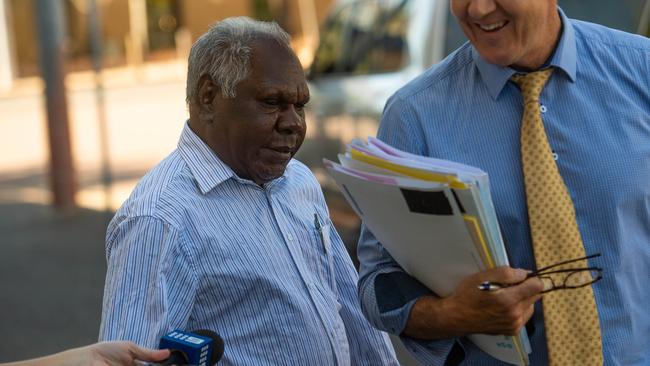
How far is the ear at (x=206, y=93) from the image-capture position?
2.65 meters

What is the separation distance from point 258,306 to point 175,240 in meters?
0.25

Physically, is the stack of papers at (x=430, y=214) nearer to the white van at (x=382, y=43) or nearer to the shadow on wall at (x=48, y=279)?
the white van at (x=382, y=43)

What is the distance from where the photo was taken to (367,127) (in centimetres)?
823

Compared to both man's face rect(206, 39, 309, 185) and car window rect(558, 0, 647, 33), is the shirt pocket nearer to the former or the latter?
man's face rect(206, 39, 309, 185)

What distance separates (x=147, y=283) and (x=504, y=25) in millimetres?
936

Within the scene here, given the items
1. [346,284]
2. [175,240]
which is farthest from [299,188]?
[175,240]

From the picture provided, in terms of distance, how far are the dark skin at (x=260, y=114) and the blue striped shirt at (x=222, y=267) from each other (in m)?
0.04

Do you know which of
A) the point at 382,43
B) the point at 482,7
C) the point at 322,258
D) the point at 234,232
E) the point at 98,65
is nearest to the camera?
the point at 482,7

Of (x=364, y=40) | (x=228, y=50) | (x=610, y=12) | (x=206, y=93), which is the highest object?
(x=228, y=50)

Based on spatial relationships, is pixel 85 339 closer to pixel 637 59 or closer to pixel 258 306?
pixel 258 306

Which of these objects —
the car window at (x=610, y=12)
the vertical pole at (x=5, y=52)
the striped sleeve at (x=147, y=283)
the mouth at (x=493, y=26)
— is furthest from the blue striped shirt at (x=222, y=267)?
the vertical pole at (x=5, y=52)

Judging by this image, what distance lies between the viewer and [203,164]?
2615 mm

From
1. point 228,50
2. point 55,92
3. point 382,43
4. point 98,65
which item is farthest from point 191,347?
point 55,92

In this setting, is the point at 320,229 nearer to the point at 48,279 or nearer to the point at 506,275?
the point at 506,275
